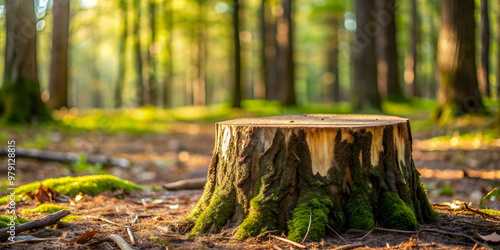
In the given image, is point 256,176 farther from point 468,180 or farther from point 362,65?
point 362,65

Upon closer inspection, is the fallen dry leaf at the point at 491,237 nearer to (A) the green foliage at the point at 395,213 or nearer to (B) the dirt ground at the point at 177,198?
(B) the dirt ground at the point at 177,198

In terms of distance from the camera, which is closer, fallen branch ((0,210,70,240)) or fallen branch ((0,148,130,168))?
fallen branch ((0,210,70,240))

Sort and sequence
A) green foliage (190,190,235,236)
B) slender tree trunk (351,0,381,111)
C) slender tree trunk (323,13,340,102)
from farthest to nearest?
slender tree trunk (323,13,340,102) < slender tree trunk (351,0,381,111) < green foliage (190,190,235,236)

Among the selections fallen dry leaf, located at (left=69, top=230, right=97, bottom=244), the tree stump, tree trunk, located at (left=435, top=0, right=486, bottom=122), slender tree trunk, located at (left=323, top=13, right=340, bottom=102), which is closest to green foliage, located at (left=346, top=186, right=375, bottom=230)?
the tree stump

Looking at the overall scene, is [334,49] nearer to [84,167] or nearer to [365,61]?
[365,61]

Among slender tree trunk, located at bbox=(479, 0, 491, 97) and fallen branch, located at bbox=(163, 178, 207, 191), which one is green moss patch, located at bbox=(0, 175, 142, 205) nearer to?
fallen branch, located at bbox=(163, 178, 207, 191)

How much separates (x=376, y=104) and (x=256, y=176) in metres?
10.6

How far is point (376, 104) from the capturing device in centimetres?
1255

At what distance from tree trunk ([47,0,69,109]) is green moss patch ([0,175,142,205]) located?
10.2m

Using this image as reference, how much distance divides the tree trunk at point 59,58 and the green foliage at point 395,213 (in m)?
13.0

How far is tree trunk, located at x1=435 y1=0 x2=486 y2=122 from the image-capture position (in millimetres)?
8992

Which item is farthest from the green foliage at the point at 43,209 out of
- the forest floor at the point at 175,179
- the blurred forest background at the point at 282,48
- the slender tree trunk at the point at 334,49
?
the slender tree trunk at the point at 334,49

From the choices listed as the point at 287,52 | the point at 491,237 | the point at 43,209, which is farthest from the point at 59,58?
the point at 491,237

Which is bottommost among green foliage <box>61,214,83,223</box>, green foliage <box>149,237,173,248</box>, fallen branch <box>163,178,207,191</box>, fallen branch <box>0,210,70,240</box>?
fallen branch <box>163,178,207,191</box>
